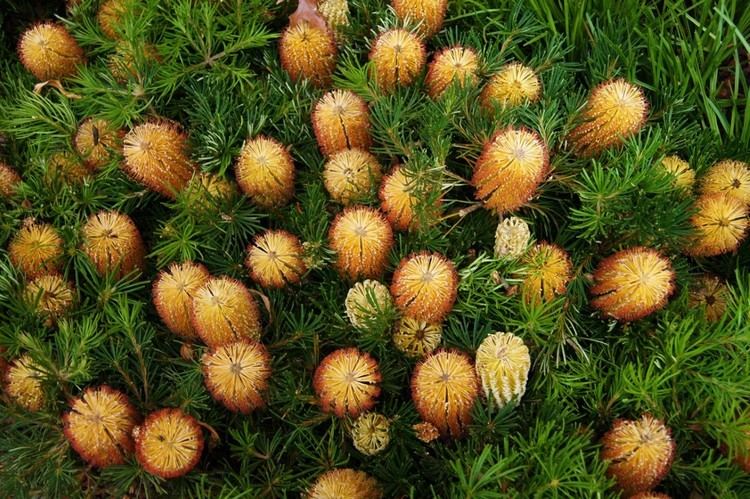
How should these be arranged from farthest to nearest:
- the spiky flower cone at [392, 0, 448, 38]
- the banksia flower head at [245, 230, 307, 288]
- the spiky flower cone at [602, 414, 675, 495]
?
the spiky flower cone at [392, 0, 448, 38] < the banksia flower head at [245, 230, 307, 288] < the spiky flower cone at [602, 414, 675, 495]

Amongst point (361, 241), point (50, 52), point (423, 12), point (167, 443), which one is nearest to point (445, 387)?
point (361, 241)

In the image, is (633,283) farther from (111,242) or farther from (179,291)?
(111,242)

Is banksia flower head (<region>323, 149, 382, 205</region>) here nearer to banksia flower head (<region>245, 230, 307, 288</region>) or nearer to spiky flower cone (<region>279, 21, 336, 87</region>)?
banksia flower head (<region>245, 230, 307, 288</region>)

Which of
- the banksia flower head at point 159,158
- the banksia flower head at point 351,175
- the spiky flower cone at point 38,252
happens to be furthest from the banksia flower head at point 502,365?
the spiky flower cone at point 38,252

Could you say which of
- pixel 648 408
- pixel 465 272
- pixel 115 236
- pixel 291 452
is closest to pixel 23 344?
pixel 115 236

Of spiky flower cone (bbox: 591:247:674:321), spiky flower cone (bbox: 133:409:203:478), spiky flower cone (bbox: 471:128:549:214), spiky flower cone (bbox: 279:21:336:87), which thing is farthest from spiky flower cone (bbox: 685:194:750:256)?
spiky flower cone (bbox: 133:409:203:478)

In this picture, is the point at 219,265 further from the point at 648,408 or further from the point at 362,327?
the point at 648,408
